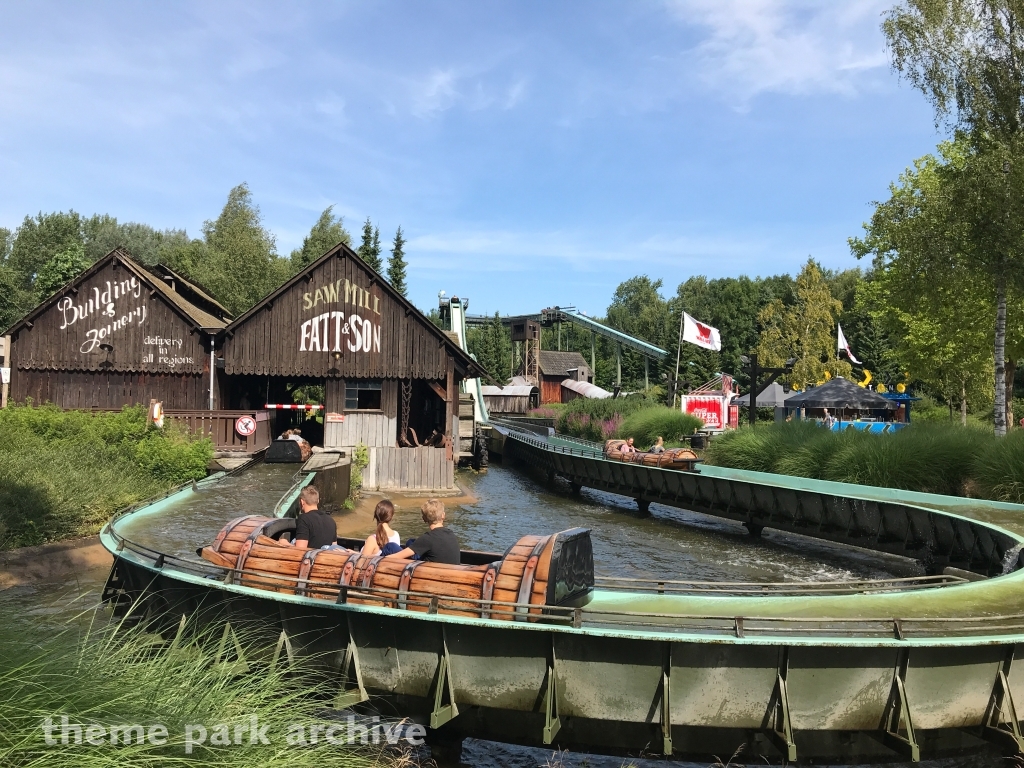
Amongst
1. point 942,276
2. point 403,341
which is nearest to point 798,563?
point 942,276

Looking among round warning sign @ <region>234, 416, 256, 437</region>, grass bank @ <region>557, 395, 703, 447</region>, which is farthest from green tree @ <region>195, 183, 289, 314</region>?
round warning sign @ <region>234, 416, 256, 437</region>

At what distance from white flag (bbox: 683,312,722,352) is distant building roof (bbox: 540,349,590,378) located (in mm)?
42398

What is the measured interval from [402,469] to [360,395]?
411cm

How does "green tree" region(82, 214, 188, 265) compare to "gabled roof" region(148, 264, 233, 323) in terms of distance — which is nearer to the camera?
"gabled roof" region(148, 264, 233, 323)

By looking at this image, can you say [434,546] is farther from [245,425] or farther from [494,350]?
[494,350]

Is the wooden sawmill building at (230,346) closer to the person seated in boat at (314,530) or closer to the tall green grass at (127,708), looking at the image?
the person seated in boat at (314,530)

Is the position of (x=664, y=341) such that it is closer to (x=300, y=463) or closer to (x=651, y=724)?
(x=300, y=463)

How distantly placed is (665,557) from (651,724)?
10.6 m

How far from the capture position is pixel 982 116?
22500 mm

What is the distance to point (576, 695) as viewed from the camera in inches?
278

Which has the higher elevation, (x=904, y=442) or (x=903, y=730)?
(x=904, y=442)

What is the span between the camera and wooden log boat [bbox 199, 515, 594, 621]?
287 inches

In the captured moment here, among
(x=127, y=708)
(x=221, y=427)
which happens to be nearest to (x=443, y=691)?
(x=127, y=708)

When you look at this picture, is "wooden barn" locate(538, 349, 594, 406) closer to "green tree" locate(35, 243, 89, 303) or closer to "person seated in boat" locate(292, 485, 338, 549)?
"green tree" locate(35, 243, 89, 303)
